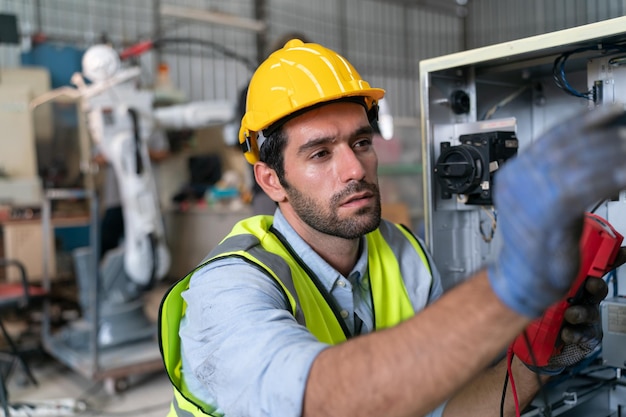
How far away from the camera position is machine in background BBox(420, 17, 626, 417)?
3.98 feet

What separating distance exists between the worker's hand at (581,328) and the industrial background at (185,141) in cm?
19

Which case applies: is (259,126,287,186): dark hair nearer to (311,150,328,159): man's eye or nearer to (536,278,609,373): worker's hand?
(311,150,328,159): man's eye

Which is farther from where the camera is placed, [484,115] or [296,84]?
[484,115]

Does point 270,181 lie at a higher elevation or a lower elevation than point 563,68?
lower

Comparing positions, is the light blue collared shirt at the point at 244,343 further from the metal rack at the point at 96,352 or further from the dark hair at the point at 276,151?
the metal rack at the point at 96,352

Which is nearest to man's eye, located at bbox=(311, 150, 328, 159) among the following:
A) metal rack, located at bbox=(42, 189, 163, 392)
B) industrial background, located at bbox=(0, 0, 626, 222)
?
metal rack, located at bbox=(42, 189, 163, 392)

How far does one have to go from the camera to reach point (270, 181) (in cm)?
122

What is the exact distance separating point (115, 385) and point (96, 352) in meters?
0.25

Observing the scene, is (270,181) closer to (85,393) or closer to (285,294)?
(285,294)

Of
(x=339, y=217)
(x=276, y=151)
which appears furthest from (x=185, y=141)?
(x=339, y=217)

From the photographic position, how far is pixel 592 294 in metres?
0.99

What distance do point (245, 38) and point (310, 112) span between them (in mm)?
4839

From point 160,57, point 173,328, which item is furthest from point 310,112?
point 160,57

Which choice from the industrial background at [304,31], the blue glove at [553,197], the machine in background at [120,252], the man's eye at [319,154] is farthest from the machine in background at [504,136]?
the industrial background at [304,31]
